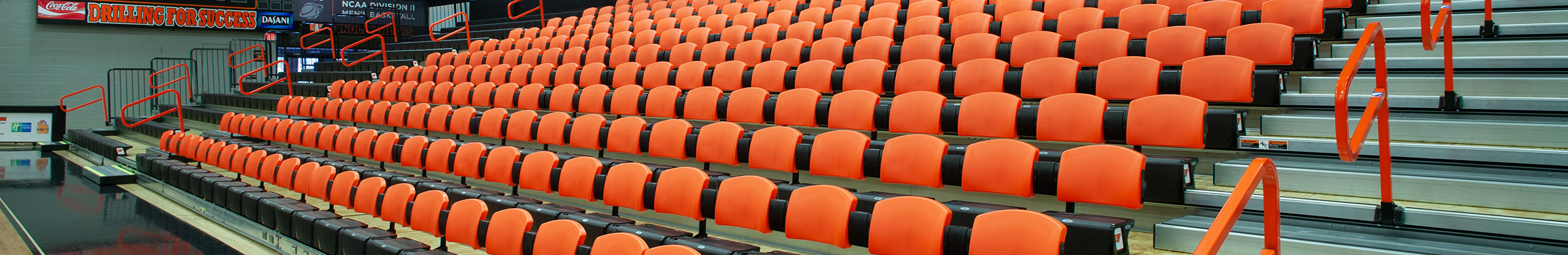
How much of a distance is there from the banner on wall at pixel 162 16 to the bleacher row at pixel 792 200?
6.36 meters

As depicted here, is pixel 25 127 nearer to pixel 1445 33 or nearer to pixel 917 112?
pixel 917 112

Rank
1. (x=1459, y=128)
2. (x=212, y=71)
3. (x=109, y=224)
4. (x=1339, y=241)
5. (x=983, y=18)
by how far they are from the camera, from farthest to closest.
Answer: (x=212, y=71)
(x=983, y=18)
(x=109, y=224)
(x=1459, y=128)
(x=1339, y=241)

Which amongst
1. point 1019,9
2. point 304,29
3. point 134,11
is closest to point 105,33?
point 134,11

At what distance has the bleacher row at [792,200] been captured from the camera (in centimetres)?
182

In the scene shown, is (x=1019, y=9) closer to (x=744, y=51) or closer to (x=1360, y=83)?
(x=744, y=51)

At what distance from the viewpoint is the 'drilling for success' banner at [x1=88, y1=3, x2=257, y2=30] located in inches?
314

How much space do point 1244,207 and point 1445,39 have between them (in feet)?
4.48

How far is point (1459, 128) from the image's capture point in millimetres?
2090

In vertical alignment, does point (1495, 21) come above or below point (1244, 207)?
above

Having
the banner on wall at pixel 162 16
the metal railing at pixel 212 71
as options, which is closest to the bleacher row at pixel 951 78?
the banner on wall at pixel 162 16

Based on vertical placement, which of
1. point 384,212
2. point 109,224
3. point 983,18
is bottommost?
point 109,224

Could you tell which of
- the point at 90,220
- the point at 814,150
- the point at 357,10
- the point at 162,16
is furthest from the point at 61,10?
the point at 814,150

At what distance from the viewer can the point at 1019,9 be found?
3936 millimetres

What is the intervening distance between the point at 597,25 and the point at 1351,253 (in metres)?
4.89
